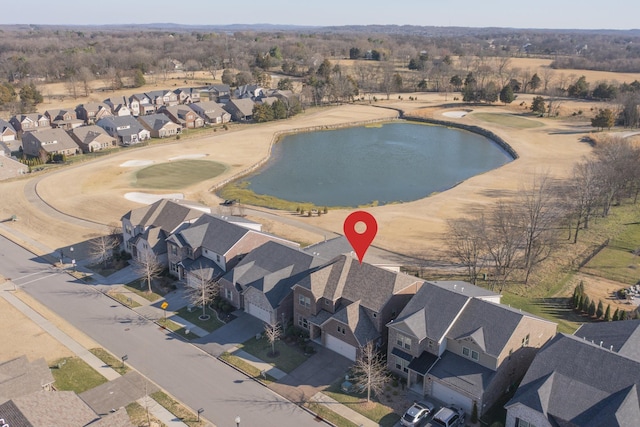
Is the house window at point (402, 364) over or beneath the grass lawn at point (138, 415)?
over

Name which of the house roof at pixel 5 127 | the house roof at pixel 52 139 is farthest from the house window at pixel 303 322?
the house roof at pixel 5 127

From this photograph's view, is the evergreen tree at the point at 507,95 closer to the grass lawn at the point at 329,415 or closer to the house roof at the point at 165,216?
the house roof at the point at 165,216

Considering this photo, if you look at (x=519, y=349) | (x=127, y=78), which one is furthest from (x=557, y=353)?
(x=127, y=78)

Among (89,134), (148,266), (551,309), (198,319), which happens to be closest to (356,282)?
(198,319)

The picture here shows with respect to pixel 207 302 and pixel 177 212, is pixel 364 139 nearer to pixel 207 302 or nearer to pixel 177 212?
pixel 177 212

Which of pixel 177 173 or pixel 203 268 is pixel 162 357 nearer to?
pixel 203 268

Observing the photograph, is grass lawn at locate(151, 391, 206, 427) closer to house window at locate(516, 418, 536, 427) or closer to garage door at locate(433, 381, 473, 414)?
garage door at locate(433, 381, 473, 414)

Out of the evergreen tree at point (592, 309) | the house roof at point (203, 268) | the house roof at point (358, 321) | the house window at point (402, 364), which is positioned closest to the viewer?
the house window at point (402, 364)

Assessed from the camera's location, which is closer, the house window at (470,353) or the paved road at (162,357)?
the paved road at (162,357)
